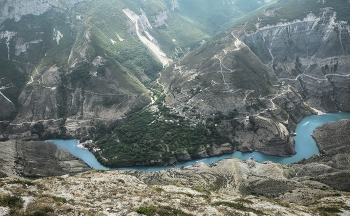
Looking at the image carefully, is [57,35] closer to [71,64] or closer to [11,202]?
[71,64]

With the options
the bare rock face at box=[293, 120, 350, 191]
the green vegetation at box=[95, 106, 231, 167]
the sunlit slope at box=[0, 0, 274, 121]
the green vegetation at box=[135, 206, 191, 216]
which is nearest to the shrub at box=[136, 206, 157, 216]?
the green vegetation at box=[135, 206, 191, 216]

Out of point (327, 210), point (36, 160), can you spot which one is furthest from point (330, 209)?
point (36, 160)

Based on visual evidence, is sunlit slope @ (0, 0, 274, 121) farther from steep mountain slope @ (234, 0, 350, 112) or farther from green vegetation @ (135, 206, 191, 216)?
green vegetation @ (135, 206, 191, 216)

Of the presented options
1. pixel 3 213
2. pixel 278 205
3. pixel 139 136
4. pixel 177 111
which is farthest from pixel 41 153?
pixel 278 205

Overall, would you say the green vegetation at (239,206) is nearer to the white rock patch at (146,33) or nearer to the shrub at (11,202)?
the shrub at (11,202)

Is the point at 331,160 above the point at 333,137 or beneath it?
beneath

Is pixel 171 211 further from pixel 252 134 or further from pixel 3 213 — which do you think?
pixel 252 134

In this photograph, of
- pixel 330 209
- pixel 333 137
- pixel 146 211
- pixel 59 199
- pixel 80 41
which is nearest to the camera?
pixel 146 211
